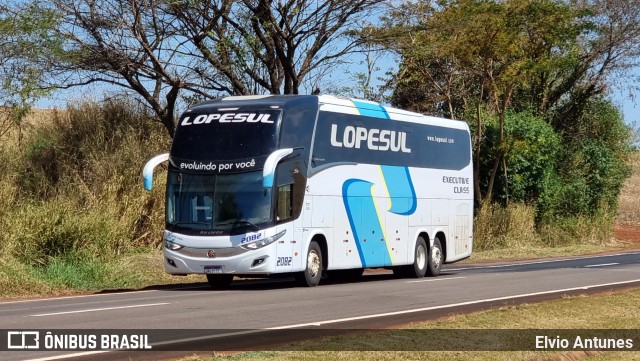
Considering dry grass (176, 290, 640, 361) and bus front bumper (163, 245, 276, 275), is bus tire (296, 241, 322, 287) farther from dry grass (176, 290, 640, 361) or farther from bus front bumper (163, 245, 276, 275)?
dry grass (176, 290, 640, 361)

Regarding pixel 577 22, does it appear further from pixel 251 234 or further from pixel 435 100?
pixel 251 234

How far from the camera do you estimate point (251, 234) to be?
69.7 ft

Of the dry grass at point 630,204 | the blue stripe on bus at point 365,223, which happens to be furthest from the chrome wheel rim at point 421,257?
the dry grass at point 630,204

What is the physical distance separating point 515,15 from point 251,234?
22.2 metres

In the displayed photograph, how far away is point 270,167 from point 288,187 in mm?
987

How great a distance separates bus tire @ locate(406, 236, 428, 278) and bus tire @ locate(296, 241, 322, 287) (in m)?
4.35

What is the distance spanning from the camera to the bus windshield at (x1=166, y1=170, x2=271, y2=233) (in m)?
21.3

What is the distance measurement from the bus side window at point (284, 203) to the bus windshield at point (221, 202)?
284 mm

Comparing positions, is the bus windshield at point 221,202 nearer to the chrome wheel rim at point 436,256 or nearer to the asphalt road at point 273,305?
the asphalt road at point 273,305

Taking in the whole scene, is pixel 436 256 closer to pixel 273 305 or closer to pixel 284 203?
pixel 284 203

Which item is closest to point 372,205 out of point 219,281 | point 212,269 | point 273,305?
point 219,281

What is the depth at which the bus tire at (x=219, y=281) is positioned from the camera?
74.9 feet

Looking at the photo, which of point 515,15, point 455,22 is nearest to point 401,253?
point 455,22

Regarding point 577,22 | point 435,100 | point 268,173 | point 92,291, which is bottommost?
point 92,291
